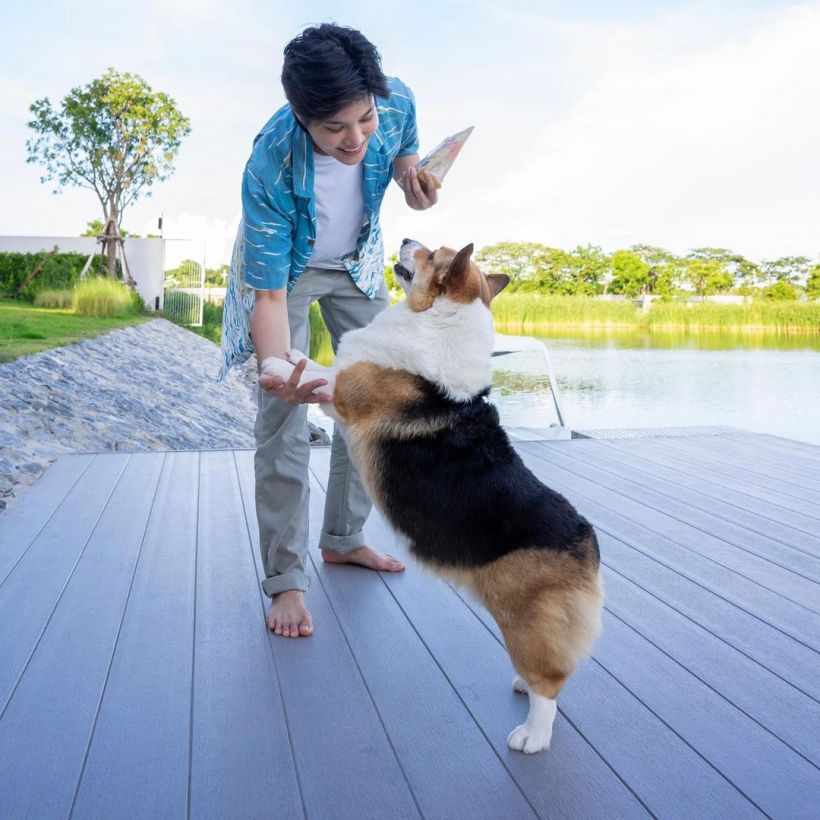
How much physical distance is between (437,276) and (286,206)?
1.50ft

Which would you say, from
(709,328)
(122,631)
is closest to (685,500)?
(122,631)

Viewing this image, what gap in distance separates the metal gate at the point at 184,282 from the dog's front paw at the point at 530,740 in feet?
41.5

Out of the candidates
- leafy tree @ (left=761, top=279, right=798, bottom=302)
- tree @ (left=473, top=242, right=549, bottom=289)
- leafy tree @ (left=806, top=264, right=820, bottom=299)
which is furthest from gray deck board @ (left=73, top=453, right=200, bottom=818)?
leafy tree @ (left=806, top=264, right=820, bottom=299)

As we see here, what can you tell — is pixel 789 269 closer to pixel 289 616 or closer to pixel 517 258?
pixel 517 258

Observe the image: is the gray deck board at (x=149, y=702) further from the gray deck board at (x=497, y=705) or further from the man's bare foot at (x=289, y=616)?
the gray deck board at (x=497, y=705)

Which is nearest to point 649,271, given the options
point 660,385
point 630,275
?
point 630,275

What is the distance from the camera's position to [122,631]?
1934mm

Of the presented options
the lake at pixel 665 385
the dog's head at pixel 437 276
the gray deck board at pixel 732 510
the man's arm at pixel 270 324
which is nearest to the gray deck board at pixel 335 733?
the man's arm at pixel 270 324

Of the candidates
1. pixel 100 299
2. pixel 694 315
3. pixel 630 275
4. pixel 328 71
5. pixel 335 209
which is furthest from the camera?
pixel 630 275

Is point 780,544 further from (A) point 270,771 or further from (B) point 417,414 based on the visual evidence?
(A) point 270,771

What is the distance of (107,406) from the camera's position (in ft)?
17.0

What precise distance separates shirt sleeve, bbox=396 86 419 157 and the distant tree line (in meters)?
13.4

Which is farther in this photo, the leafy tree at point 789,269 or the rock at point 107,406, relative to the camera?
the leafy tree at point 789,269

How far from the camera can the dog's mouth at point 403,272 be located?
1.72 meters
